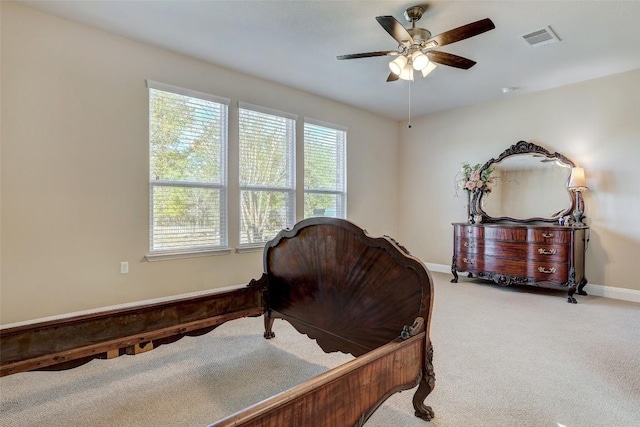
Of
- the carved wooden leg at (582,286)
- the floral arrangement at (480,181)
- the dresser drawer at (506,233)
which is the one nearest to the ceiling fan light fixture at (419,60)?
the dresser drawer at (506,233)

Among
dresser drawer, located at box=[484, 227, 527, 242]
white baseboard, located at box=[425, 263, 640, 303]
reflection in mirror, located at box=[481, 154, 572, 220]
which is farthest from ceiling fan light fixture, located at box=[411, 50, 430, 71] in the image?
white baseboard, located at box=[425, 263, 640, 303]

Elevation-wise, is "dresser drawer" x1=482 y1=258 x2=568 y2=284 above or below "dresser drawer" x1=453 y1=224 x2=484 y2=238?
below

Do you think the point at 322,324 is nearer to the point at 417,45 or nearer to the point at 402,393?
the point at 402,393

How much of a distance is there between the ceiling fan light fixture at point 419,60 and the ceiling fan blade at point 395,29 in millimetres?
105

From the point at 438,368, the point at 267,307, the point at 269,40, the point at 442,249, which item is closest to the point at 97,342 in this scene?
the point at 267,307

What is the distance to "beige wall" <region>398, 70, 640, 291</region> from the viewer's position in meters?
4.08

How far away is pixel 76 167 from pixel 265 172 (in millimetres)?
2037

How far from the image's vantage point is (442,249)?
5.77 m

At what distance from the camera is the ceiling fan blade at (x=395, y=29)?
2323mm

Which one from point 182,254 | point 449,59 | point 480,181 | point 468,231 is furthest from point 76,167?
point 480,181

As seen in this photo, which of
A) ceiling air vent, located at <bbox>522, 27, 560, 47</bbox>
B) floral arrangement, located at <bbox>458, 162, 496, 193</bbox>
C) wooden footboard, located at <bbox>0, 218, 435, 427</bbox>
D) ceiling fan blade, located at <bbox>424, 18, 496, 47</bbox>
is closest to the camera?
wooden footboard, located at <bbox>0, 218, 435, 427</bbox>

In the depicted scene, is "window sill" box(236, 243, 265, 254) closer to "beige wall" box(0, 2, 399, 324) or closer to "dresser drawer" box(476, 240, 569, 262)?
"beige wall" box(0, 2, 399, 324)

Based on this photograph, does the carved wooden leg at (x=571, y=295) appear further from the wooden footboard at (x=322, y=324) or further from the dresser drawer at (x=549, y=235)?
the wooden footboard at (x=322, y=324)

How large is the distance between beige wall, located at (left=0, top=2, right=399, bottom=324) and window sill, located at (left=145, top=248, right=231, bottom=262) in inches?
2.4
